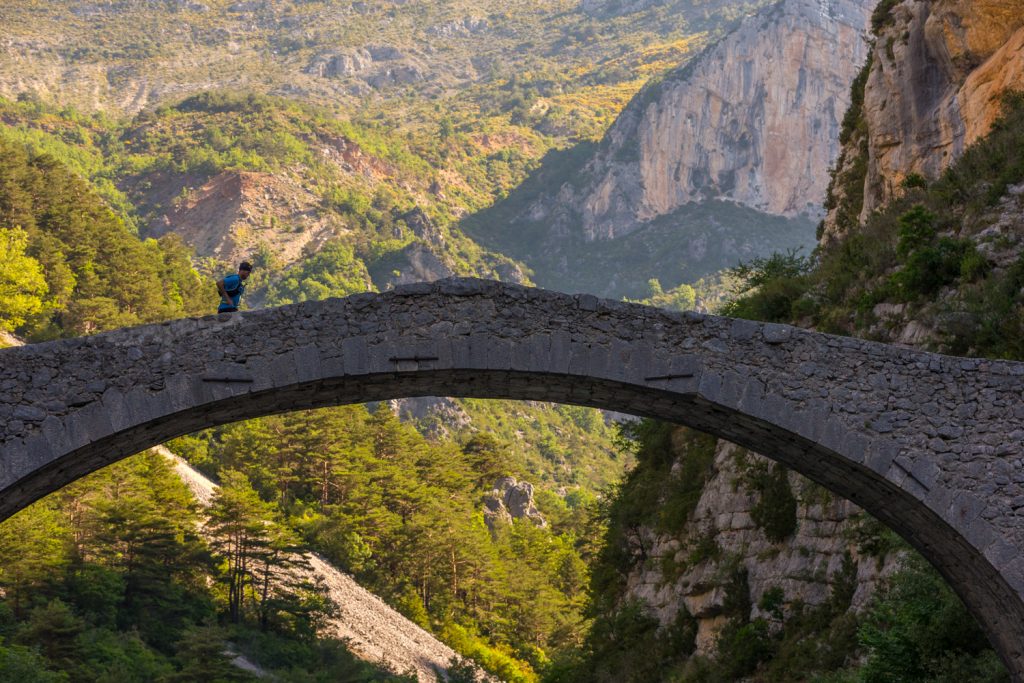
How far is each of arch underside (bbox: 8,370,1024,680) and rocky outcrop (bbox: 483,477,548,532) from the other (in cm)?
5559

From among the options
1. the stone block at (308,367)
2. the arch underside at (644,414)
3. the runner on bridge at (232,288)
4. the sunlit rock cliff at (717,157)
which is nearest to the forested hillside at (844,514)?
the arch underside at (644,414)

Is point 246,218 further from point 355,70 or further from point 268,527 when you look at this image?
point 268,527

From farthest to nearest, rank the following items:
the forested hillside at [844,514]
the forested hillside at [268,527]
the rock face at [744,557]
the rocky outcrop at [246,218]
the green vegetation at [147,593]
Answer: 1. the rocky outcrop at [246,218]
2. the forested hillside at [268,527]
3. the green vegetation at [147,593]
4. the rock face at [744,557]
5. the forested hillside at [844,514]

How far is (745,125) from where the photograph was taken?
162 metres

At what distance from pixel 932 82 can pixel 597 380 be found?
40.3ft

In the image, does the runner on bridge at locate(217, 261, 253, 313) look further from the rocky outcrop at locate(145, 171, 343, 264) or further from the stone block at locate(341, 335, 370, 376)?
the rocky outcrop at locate(145, 171, 343, 264)

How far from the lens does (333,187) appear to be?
138 m

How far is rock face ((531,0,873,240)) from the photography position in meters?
157

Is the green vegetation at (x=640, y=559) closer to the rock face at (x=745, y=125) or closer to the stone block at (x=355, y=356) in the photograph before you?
the stone block at (x=355, y=356)

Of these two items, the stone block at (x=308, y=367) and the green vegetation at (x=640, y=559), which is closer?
the stone block at (x=308, y=367)

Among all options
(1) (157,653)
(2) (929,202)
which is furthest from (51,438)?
(1) (157,653)

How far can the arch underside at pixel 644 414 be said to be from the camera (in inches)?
426

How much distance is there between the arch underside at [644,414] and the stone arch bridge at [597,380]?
37 mm

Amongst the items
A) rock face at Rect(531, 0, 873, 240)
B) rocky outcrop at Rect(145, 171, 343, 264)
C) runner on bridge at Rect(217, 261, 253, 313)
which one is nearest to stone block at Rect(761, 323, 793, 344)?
runner on bridge at Rect(217, 261, 253, 313)
